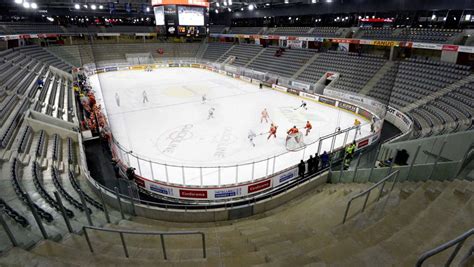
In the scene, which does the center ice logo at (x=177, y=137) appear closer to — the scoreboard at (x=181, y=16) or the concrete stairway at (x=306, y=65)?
the scoreboard at (x=181, y=16)

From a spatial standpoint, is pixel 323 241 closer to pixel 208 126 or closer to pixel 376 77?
pixel 208 126

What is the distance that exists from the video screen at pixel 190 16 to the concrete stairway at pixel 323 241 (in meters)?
15.3

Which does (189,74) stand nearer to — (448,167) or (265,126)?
(265,126)

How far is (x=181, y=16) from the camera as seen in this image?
17922 millimetres

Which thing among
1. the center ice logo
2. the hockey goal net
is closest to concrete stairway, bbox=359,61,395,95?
the hockey goal net

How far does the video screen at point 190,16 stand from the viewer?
1783 centimetres

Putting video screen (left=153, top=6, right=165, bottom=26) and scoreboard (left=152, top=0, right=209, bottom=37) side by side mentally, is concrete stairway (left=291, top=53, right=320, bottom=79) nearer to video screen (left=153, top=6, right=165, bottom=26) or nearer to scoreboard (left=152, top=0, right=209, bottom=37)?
scoreboard (left=152, top=0, right=209, bottom=37)

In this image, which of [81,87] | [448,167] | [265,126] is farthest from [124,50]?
[448,167]

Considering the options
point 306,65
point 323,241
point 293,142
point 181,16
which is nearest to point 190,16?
point 181,16

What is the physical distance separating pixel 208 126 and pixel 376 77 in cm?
1757

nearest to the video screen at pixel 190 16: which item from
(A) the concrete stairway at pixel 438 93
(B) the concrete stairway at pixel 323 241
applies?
(B) the concrete stairway at pixel 323 241

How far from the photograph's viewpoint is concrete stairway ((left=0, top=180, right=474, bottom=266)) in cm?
391

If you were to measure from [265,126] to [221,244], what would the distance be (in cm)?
1168

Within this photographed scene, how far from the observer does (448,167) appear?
20.6ft
